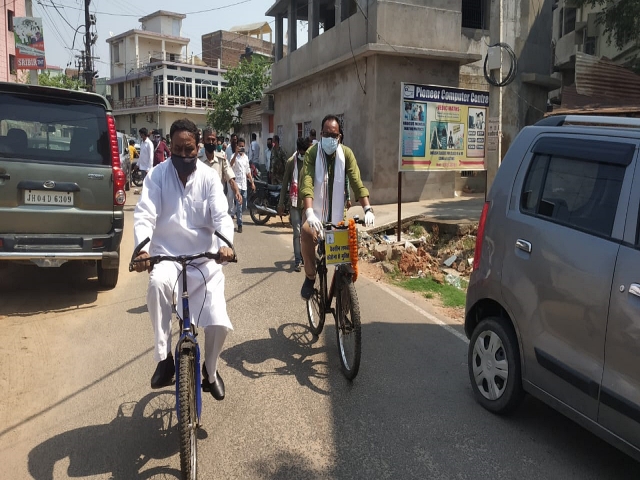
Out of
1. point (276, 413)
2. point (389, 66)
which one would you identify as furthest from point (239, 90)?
point (276, 413)

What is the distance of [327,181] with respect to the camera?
527cm

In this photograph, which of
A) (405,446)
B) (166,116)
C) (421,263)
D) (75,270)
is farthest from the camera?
(166,116)

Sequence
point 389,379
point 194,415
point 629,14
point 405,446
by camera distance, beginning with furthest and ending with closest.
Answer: point 629,14, point 389,379, point 405,446, point 194,415

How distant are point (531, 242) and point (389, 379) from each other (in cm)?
166

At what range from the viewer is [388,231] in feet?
37.4

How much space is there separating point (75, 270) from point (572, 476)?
7027 millimetres

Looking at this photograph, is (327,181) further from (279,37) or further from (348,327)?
(279,37)

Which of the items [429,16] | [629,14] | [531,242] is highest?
[429,16]

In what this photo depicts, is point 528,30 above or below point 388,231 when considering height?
above

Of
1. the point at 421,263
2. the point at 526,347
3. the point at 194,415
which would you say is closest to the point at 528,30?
the point at 421,263

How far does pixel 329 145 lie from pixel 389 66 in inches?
410

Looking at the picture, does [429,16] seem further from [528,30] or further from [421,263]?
[421,263]

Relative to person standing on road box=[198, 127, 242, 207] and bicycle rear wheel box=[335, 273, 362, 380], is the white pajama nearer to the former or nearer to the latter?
bicycle rear wheel box=[335, 273, 362, 380]

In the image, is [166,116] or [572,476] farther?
[166,116]
